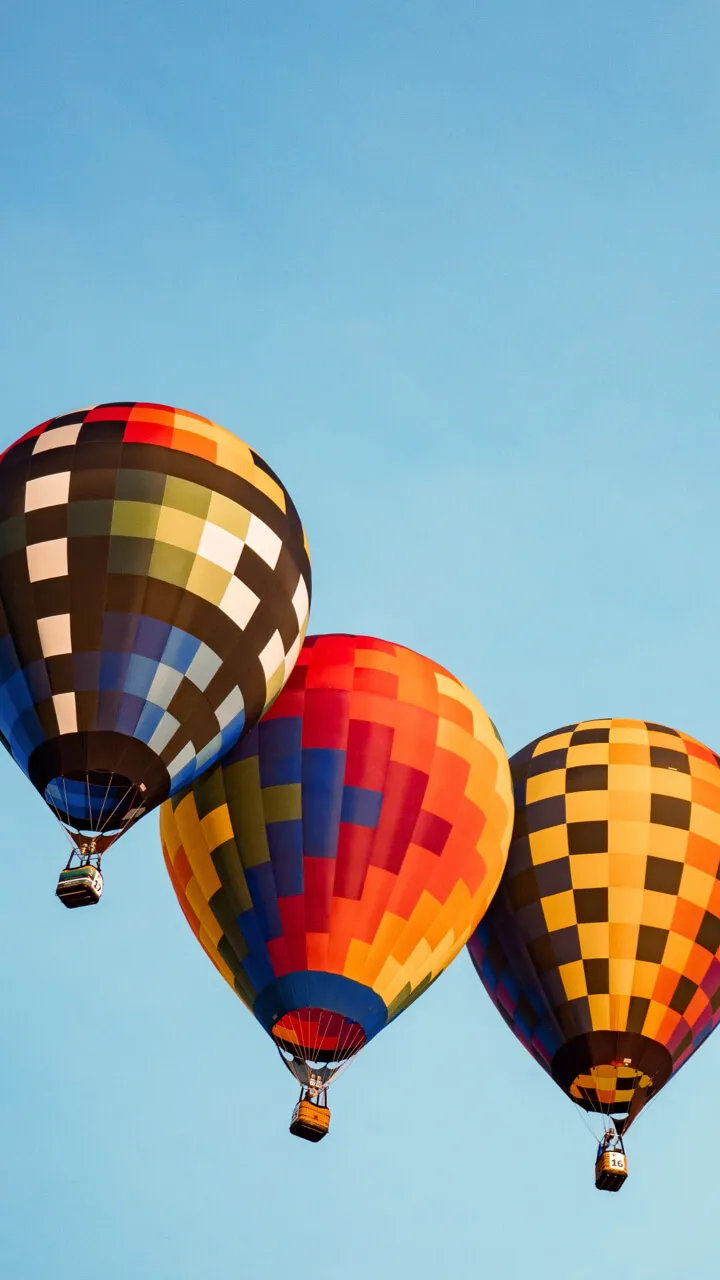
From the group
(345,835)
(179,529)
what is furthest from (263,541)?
(345,835)

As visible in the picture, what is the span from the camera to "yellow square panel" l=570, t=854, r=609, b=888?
21609mm

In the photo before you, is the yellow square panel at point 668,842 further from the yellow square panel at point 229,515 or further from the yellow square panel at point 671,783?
the yellow square panel at point 229,515

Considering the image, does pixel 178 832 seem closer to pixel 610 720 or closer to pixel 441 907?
pixel 441 907

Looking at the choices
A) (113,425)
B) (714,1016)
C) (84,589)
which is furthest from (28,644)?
(714,1016)

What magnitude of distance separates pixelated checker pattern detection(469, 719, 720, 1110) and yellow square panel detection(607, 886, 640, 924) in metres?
0.01

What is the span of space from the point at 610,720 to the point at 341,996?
206 inches

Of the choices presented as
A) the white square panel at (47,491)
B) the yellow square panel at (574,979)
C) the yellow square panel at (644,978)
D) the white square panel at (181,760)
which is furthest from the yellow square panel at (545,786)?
the white square panel at (47,491)

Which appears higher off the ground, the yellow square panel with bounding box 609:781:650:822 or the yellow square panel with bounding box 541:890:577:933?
the yellow square panel with bounding box 609:781:650:822

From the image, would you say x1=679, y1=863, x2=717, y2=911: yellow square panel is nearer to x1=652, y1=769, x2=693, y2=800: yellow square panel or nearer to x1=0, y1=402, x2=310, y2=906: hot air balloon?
x1=652, y1=769, x2=693, y2=800: yellow square panel

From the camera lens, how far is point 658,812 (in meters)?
22.0

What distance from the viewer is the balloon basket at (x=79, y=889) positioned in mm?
17656

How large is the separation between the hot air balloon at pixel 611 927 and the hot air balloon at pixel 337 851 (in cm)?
111

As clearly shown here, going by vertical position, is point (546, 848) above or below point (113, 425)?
below

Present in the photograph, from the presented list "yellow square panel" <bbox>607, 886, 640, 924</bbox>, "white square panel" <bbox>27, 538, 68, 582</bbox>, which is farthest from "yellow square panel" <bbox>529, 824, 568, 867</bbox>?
"white square panel" <bbox>27, 538, 68, 582</bbox>
